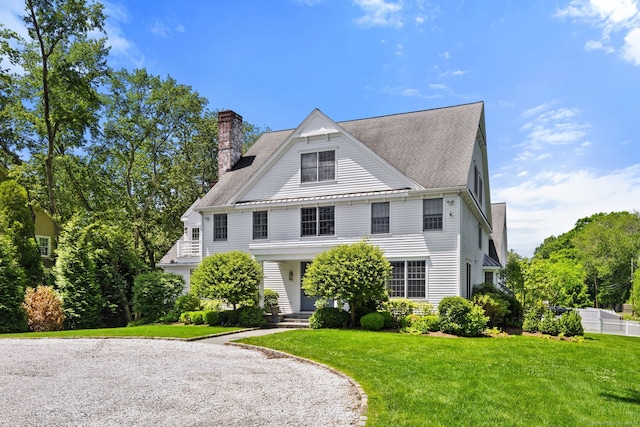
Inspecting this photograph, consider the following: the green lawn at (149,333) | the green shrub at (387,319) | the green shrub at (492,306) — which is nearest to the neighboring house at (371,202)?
the green shrub at (492,306)

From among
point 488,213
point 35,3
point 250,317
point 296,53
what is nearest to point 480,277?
point 488,213

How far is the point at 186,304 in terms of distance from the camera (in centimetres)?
2209

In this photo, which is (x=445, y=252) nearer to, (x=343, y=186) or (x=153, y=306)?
(x=343, y=186)

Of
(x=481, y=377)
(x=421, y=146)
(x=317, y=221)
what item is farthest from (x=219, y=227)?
(x=481, y=377)

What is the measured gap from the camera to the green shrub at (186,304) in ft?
72.5

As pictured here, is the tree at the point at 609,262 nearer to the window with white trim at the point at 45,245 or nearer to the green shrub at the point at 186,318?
the green shrub at the point at 186,318

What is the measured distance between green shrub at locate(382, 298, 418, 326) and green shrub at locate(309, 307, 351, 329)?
63.7 inches

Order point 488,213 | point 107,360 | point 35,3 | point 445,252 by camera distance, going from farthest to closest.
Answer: point 488,213
point 35,3
point 445,252
point 107,360

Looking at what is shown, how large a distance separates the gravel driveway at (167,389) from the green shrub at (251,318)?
6.41 meters

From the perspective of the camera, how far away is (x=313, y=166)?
22.2 metres

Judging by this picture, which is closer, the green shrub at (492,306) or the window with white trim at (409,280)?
the green shrub at (492,306)

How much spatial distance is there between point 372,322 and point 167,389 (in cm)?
1011

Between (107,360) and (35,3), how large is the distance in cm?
2147

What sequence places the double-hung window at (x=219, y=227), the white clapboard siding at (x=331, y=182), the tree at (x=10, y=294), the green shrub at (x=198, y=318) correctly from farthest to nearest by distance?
the double-hung window at (x=219, y=227) < the white clapboard siding at (x=331, y=182) < the green shrub at (x=198, y=318) < the tree at (x=10, y=294)
